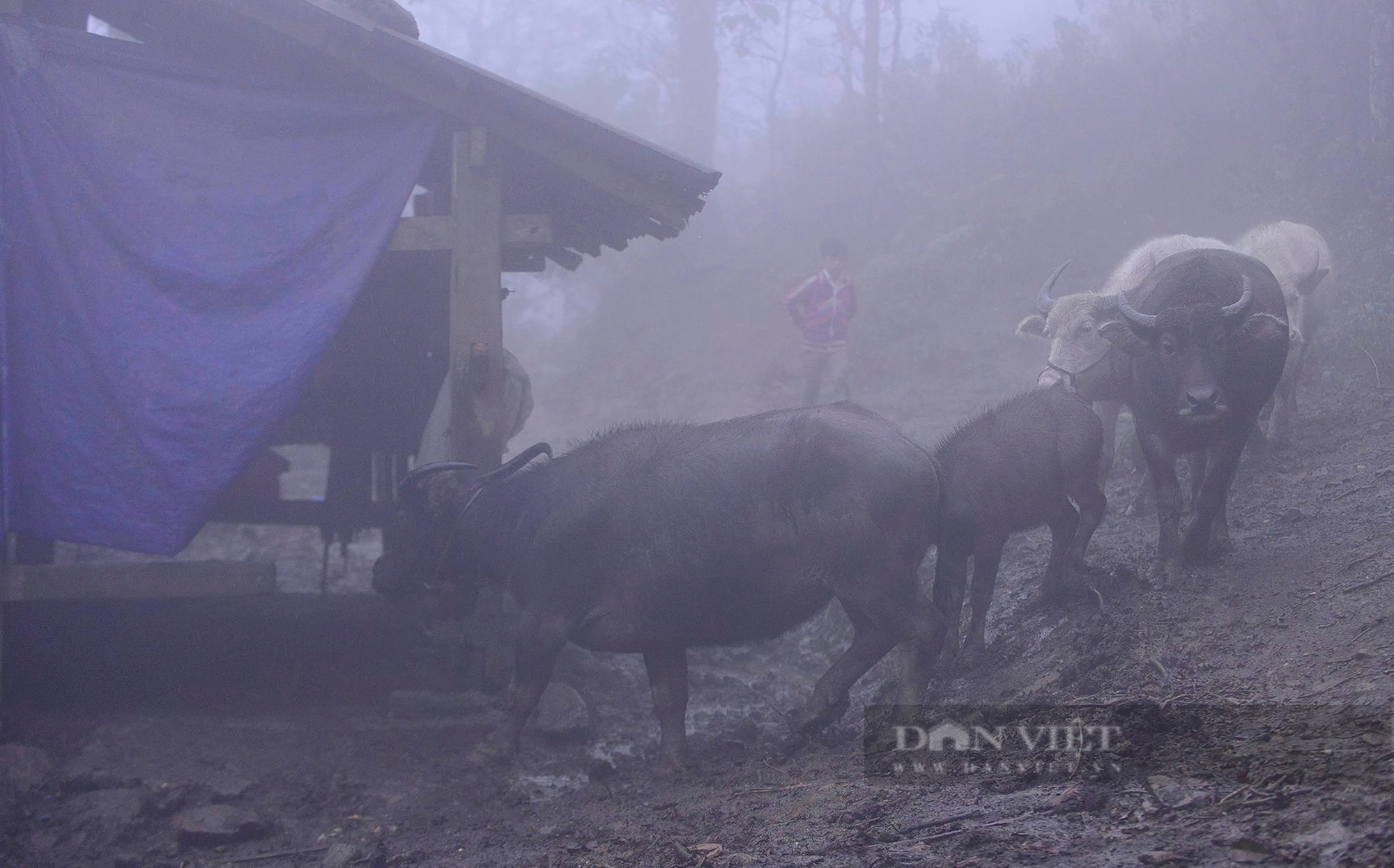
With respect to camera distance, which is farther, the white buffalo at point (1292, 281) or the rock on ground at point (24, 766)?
the white buffalo at point (1292, 281)

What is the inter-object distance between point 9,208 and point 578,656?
15.1ft

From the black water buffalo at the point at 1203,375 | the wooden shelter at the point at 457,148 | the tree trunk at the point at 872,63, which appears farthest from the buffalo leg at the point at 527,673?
the tree trunk at the point at 872,63

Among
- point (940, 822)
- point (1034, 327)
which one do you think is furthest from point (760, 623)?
point (1034, 327)

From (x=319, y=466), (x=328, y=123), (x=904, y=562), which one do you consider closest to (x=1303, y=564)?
(x=904, y=562)

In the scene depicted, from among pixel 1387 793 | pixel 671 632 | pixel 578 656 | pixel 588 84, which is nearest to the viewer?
pixel 1387 793

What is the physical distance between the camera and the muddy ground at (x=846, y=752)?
9.86 feet

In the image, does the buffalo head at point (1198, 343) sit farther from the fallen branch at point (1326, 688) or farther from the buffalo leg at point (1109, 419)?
the fallen branch at point (1326, 688)

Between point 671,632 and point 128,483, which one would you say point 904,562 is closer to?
point 671,632

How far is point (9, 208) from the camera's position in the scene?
18.8 ft

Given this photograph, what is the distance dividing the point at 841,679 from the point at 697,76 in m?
21.1

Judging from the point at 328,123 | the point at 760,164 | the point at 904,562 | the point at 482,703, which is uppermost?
the point at 760,164

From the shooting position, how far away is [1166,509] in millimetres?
6168

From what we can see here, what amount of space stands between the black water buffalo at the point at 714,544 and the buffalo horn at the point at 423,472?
0.02 metres

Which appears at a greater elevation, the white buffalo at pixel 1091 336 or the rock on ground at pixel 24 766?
the white buffalo at pixel 1091 336
